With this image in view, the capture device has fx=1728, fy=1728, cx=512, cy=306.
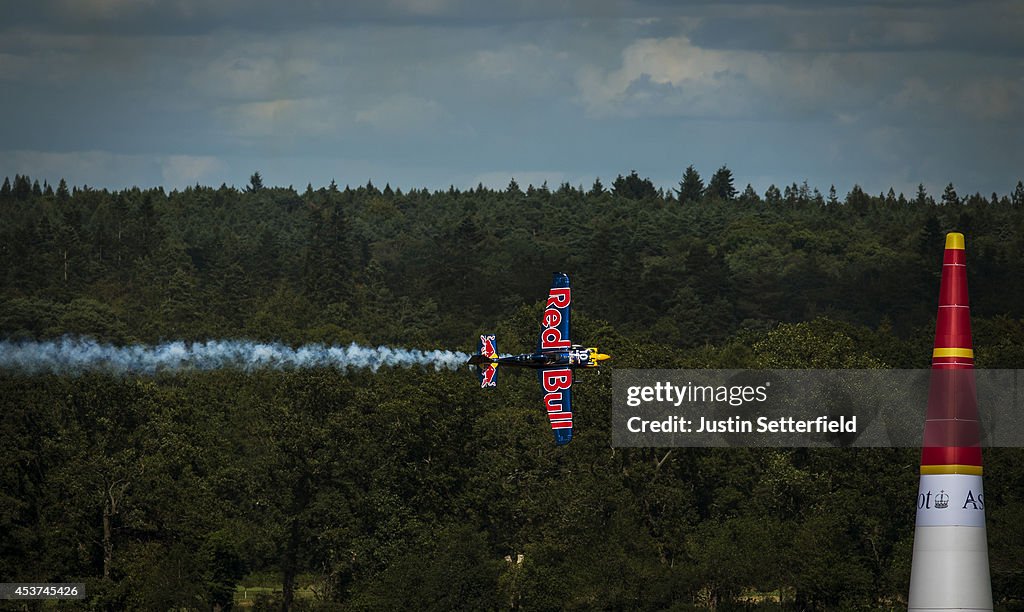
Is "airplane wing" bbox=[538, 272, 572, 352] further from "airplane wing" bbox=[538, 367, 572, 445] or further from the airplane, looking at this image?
"airplane wing" bbox=[538, 367, 572, 445]

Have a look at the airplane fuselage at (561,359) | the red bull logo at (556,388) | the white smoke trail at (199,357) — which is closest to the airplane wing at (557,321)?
the airplane fuselage at (561,359)

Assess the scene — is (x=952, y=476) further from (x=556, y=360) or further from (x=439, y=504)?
(x=439, y=504)

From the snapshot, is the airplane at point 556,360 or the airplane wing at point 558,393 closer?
the airplane at point 556,360

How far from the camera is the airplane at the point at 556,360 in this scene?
69812 mm

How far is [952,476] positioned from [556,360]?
80.5ft

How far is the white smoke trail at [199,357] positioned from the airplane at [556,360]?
859 cm

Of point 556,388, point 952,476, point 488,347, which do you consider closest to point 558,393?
point 556,388

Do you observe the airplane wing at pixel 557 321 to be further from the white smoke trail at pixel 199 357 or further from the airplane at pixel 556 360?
the white smoke trail at pixel 199 357

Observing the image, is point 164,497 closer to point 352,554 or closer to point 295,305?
point 352,554

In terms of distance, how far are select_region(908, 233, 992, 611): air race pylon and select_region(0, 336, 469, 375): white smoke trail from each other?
35.7 meters

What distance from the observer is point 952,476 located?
4788 centimetres

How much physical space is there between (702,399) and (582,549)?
48.4 feet

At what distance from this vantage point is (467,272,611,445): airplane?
69812 mm

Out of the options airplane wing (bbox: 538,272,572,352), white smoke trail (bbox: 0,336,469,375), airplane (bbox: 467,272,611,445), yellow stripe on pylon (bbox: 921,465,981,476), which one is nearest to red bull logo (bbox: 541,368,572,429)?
airplane (bbox: 467,272,611,445)
